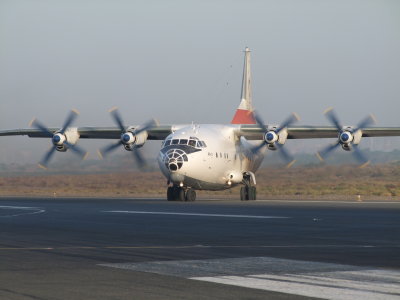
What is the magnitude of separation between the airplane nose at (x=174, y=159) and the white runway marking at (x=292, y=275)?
106ft

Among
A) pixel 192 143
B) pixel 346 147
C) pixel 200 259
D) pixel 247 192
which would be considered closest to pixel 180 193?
pixel 192 143

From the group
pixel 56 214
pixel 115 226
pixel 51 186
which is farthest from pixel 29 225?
pixel 51 186

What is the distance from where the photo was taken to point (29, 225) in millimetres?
27781

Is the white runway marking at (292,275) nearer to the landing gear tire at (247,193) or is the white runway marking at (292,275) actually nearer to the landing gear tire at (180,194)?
the landing gear tire at (180,194)

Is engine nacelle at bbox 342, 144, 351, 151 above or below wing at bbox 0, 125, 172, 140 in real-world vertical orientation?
below

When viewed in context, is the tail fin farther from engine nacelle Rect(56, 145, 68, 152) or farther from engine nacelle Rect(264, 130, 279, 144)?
engine nacelle Rect(56, 145, 68, 152)

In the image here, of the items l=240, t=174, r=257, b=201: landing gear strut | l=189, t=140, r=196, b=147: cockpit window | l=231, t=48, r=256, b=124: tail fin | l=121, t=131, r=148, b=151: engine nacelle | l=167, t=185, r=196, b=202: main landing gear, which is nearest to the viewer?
l=189, t=140, r=196, b=147: cockpit window

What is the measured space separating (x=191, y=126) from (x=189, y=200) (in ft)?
15.6

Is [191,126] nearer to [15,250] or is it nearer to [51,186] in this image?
[15,250]

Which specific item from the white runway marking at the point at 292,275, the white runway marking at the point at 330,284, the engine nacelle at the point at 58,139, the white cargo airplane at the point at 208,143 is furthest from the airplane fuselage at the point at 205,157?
the white runway marking at the point at 330,284

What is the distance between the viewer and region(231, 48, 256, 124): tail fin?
62.8 meters

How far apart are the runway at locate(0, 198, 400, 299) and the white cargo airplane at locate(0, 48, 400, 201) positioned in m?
21.0

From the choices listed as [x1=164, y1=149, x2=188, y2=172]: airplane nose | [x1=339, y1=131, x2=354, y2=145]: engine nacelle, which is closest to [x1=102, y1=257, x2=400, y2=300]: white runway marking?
[x1=164, y1=149, x2=188, y2=172]: airplane nose

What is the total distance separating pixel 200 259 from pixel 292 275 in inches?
115
